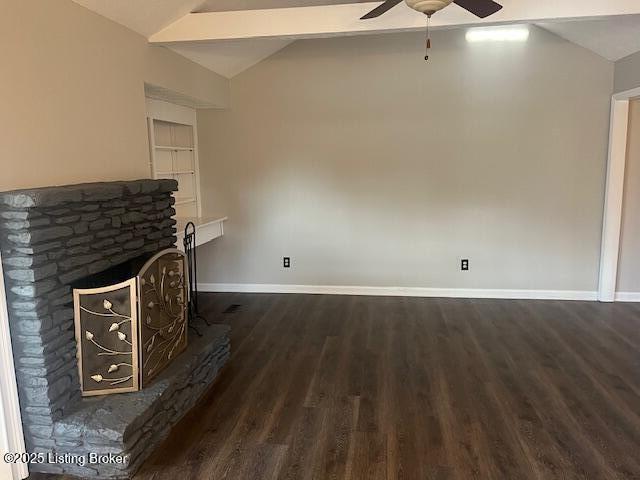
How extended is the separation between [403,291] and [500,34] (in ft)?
9.30

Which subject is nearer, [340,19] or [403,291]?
[340,19]

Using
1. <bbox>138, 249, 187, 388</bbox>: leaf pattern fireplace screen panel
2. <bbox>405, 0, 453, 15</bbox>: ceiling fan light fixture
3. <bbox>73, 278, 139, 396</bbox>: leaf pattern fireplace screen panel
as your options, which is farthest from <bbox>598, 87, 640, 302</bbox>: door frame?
<bbox>73, 278, 139, 396</bbox>: leaf pattern fireplace screen panel

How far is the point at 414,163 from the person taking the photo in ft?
16.3

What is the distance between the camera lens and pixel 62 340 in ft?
7.43

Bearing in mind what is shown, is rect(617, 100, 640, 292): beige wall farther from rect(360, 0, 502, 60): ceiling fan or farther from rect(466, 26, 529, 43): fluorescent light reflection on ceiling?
rect(360, 0, 502, 60): ceiling fan

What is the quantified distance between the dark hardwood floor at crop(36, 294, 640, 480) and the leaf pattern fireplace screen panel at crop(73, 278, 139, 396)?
46cm

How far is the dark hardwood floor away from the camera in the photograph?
90.7 inches

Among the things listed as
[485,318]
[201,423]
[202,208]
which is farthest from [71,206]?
[485,318]

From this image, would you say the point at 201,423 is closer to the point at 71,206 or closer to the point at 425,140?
the point at 71,206

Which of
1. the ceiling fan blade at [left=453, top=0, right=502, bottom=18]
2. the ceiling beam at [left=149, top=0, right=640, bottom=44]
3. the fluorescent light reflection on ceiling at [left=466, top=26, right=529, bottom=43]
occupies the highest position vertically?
the fluorescent light reflection on ceiling at [left=466, top=26, right=529, bottom=43]

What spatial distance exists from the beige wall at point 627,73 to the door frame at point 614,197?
0.08m

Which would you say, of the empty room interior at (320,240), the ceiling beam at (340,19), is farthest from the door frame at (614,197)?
the ceiling beam at (340,19)

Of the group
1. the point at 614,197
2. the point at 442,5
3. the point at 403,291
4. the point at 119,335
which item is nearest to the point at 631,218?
the point at 614,197

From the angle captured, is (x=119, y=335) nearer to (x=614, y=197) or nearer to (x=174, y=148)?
(x=174, y=148)
